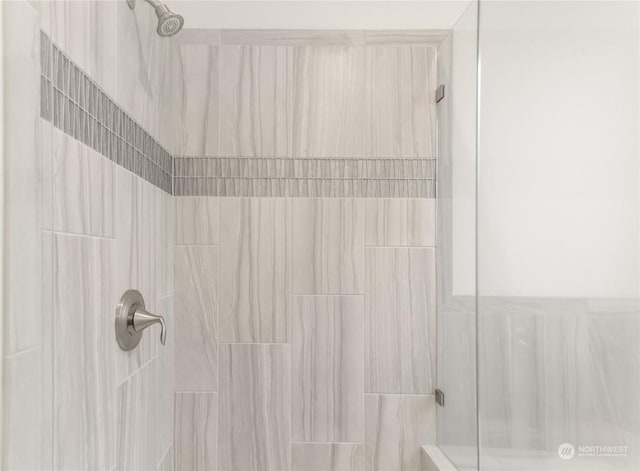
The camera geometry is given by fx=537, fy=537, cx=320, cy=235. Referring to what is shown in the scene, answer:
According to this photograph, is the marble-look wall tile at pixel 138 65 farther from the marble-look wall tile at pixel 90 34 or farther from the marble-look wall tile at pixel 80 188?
the marble-look wall tile at pixel 80 188

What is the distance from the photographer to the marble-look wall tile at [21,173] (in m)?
0.70

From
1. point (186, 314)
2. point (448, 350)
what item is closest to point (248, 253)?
point (186, 314)

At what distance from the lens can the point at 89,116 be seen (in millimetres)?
1033

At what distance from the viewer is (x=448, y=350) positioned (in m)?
1.62

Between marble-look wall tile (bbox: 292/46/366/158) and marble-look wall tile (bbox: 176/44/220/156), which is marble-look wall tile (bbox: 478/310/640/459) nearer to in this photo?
marble-look wall tile (bbox: 292/46/366/158)

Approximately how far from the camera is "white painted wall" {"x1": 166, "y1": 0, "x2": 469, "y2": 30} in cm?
176

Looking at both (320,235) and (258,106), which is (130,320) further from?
(258,106)

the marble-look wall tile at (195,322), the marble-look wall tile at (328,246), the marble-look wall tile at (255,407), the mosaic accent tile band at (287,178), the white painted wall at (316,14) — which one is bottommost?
the marble-look wall tile at (255,407)

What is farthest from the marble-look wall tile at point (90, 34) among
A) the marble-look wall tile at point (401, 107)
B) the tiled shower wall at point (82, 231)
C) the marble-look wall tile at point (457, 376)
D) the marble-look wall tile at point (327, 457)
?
the marble-look wall tile at point (327, 457)

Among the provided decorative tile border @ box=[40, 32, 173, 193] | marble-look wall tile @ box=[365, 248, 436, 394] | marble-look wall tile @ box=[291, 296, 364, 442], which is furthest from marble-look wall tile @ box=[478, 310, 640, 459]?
decorative tile border @ box=[40, 32, 173, 193]

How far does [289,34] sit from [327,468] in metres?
1.39

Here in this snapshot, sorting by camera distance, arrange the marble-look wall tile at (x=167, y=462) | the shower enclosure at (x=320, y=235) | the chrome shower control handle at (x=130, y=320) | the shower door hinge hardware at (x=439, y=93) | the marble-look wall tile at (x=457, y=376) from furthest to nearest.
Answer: the shower door hinge hardware at (x=439, y=93), the marble-look wall tile at (x=167, y=462), the marble-look wall tile at (x=457, y=376), the chrome shower control handle at (x=130, y=320), the shower enclosure at (x=320, y=235)

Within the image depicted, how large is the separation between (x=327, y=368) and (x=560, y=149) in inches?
39.7

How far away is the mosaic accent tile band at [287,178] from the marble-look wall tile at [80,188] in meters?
0.58
